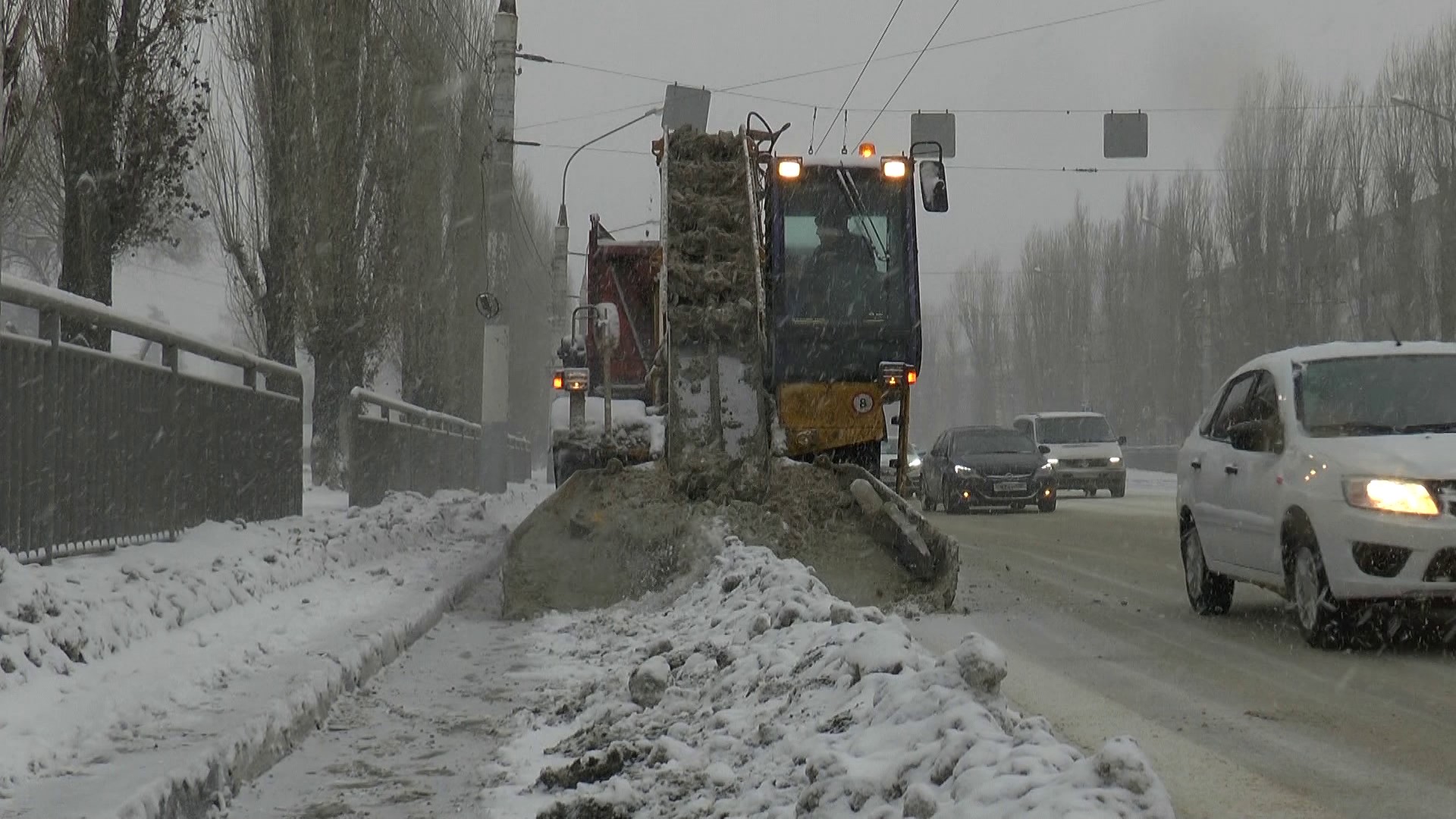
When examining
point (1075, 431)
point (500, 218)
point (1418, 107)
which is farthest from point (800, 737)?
point (1418, 107)

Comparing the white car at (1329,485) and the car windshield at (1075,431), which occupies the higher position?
the car windshield at (1075,431)

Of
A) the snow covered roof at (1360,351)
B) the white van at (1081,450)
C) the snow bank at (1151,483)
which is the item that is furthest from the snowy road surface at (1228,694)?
the snow bank at (1151,483)

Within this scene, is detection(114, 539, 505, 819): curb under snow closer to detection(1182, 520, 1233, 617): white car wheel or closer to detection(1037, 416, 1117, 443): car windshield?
detection(1182, 520, 1233, 617): white car wheel

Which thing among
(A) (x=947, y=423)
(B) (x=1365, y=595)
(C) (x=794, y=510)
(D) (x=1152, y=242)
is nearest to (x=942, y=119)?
(C) (x=794, y=510)

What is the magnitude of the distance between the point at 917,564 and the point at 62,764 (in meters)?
6.13

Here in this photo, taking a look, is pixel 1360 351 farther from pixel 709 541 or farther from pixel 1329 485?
pixel 709 541

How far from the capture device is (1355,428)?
9148 mm

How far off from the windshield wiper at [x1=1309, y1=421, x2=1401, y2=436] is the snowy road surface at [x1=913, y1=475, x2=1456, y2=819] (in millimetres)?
1203

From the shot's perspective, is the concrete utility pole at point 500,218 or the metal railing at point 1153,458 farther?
the metal railing at point 1153,458

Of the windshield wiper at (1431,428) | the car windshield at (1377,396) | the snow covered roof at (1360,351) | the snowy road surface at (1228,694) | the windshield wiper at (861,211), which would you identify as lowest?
the snowy road surface at (1228,694)

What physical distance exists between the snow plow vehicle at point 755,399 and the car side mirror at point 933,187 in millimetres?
19

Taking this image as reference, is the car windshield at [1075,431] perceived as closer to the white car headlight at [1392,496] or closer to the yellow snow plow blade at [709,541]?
the yellow snow plow blade at [709,541]

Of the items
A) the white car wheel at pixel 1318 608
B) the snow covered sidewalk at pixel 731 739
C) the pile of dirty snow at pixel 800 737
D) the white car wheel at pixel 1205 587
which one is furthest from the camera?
the white car wheel at pixel 1205 587

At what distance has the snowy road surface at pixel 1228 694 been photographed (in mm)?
5340
